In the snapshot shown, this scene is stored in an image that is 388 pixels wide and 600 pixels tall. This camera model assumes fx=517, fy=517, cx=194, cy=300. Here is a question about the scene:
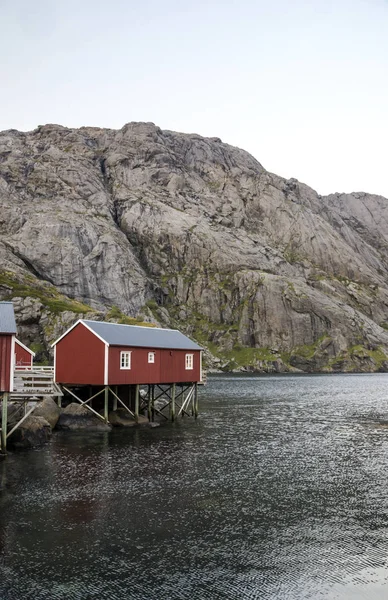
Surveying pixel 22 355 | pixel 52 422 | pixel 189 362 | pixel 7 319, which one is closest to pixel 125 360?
pixel 52 422

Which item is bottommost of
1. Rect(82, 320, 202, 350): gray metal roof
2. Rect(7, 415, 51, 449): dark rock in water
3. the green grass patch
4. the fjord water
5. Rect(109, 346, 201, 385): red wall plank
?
the fjord water

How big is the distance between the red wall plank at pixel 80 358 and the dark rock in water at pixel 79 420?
2877 mm

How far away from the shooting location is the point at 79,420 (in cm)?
5088

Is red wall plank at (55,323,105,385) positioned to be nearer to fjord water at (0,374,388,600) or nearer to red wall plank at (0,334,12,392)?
fjord water at (0,374,388,600)

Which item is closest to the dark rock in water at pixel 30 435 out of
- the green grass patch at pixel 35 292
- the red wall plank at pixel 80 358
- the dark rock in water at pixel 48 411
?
the dark rock in water at pixel 48 411

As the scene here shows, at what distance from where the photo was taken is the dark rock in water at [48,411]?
157 feet

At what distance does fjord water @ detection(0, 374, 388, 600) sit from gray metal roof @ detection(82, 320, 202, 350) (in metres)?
11.0

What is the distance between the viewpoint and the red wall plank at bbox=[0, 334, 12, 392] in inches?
1411

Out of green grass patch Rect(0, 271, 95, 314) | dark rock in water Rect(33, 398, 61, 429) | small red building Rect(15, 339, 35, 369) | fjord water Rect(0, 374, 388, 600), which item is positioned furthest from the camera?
green grass patch Rect(0, 271, 95, 314)

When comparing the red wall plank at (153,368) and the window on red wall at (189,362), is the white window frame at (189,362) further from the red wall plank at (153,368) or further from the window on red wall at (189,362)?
the red wall plank at (153,368)

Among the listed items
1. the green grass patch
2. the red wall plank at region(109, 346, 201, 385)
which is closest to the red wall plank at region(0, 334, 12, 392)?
the red wall plank at region(109, 346, 201, 385)

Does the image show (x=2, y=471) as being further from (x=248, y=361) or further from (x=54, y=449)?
(x=248, y=361)

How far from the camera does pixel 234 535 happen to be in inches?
835

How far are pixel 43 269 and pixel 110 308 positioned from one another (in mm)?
28553
